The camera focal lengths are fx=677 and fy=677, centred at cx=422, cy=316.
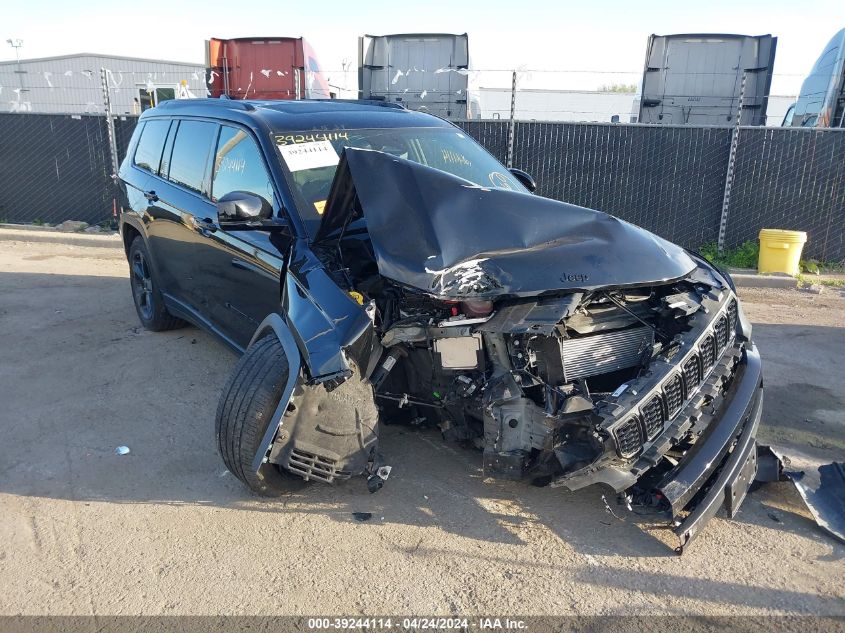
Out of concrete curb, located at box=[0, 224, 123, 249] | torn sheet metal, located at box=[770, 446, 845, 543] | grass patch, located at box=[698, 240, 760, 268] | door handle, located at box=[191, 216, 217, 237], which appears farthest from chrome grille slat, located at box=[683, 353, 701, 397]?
concrete curb, located at box=[0, 224, 123, 249]

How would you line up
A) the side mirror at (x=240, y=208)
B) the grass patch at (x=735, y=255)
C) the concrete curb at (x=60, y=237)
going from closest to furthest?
the side mirror at (x=240, y=208)
the grass patch at (x=735, y=255)
the concrete curb at (x=60, y=237)

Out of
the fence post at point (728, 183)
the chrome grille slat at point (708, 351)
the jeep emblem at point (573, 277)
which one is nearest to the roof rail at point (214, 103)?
the jeep emblem at point (573, 277)

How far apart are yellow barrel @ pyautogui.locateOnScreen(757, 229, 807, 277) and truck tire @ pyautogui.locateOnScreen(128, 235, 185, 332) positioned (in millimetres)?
7204

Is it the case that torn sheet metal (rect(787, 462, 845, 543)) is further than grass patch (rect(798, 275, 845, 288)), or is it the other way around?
grass patch (rect(798, 275, 845, 288))

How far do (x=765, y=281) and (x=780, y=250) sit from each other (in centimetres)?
55

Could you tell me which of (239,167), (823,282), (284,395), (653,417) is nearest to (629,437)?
(653,417)

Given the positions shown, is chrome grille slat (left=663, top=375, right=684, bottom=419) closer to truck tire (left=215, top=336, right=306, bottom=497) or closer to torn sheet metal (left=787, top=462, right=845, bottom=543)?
torn sheet metal (left=787, top=462, right=845, bottom=543)

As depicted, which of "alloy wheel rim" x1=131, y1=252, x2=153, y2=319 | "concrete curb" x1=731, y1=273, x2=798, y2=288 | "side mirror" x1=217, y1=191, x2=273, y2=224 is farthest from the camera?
"concrete curb" x1=731, y1=273, x2=798, y2=288

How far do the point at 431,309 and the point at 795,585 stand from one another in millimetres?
1890

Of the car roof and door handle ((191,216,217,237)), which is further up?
the car roof

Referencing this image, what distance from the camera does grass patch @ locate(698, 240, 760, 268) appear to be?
30.4 feet

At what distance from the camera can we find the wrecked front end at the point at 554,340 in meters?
2.86

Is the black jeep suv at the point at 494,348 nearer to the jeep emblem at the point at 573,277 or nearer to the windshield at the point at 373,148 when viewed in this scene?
the jeep emblem at the point at 573,277

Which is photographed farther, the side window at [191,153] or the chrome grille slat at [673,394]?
the side window at [191,153]
